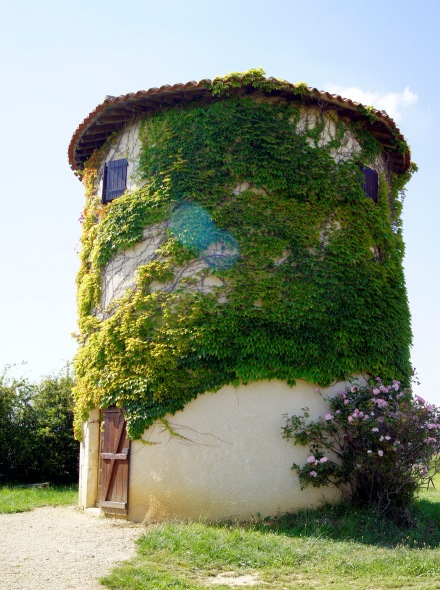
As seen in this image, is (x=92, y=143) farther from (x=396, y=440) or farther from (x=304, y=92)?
(x=396, y=440)

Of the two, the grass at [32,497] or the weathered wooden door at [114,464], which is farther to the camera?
the grass at [32,497]

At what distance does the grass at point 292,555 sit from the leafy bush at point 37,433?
32.0ft

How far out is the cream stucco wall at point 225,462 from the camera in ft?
37.2

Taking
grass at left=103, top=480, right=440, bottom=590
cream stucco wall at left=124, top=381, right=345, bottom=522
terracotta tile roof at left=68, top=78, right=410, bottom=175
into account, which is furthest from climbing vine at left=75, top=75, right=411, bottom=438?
grass at left=103, top=480, right=440, bottom=590

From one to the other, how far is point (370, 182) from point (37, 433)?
40.2 feet

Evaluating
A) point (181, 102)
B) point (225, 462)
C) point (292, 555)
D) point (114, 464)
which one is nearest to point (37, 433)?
point (114, 464)

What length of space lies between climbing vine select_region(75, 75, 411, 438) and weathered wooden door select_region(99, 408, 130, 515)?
0.43m

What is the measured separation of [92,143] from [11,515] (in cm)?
826

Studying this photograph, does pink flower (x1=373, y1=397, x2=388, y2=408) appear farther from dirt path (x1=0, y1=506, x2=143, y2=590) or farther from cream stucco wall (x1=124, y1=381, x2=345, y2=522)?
dirt path (x1=0, y1=506, x2=143, y2=590)

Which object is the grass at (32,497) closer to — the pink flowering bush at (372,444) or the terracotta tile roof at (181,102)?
the pink flowering bush at (372,444)

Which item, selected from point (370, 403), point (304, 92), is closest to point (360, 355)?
point (370, 403)

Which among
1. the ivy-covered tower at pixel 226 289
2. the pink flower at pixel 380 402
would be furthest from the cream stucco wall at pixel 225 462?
the pink flower at pixel 380 402

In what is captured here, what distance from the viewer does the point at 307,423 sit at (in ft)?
38.6

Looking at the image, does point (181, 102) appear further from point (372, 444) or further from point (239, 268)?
point (372, 444)
